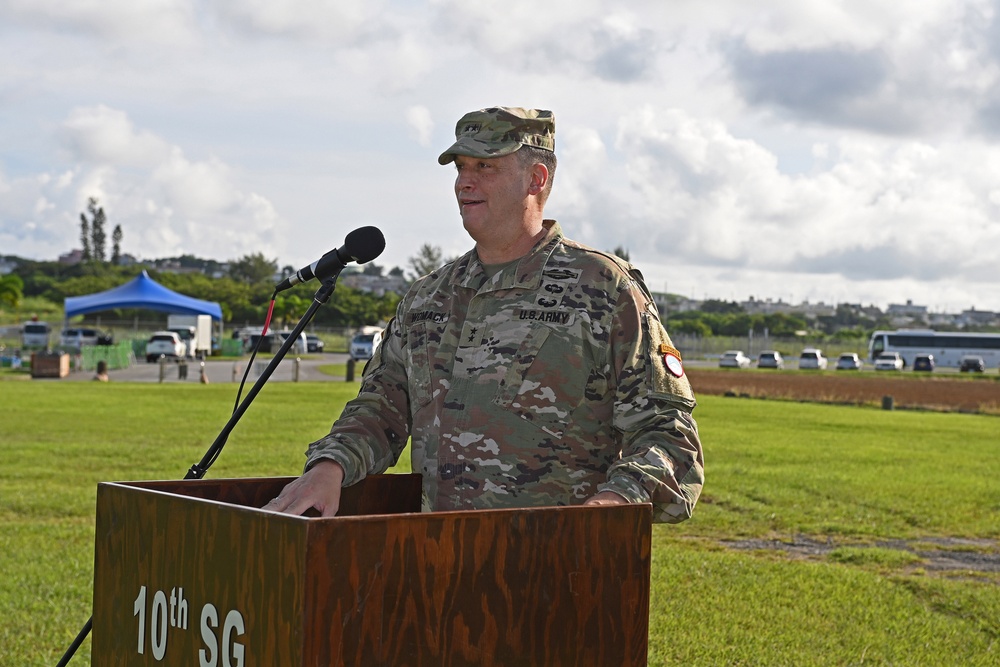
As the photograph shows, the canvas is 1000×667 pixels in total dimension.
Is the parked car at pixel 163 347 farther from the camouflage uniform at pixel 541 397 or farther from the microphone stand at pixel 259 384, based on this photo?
the camouflage uniform at pixel 541 397

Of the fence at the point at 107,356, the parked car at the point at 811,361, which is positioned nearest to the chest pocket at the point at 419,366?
the fence at the point at 107,356

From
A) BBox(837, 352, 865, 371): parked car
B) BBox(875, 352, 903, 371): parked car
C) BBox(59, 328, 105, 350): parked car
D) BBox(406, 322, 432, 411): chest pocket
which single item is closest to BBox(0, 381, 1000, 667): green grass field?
BBox(406, 322, 432, 411): chest pocket

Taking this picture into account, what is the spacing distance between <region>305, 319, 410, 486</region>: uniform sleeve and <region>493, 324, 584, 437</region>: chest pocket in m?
0.37

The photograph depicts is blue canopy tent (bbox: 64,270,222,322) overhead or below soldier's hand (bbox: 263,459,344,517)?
overhead

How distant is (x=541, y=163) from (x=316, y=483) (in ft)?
3.52

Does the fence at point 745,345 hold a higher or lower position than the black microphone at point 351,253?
higher

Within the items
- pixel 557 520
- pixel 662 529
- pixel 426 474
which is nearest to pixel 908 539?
pixel 662 529

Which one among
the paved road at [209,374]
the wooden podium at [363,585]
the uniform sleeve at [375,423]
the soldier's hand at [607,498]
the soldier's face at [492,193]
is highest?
the soldier's face at [492,193]

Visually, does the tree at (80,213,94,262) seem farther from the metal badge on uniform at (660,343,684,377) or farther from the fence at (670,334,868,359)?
the metal badge on uniform at (660,343,684,377)

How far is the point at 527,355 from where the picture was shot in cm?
317

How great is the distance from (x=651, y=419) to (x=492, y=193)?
0.76m

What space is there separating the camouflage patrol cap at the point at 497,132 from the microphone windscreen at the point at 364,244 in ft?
0.95

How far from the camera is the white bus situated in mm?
90250

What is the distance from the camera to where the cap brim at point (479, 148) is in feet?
10.5
